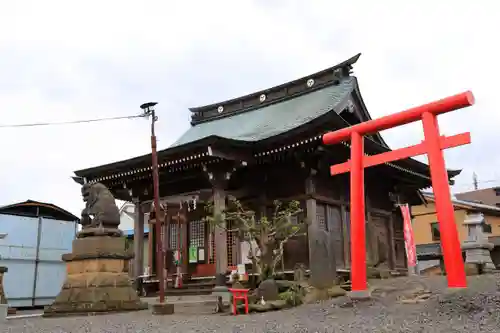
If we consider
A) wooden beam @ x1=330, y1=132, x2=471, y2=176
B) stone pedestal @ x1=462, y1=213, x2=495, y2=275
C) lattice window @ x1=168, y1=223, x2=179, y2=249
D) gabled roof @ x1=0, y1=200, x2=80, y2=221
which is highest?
gabled roof @ x1=0, y1=200, x2=80, y2=221

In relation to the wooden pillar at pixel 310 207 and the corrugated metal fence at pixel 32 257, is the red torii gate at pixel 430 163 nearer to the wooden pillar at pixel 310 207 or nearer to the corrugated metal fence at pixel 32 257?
the wooden pillar at pixel 310 207

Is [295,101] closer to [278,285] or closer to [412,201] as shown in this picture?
[412,201]

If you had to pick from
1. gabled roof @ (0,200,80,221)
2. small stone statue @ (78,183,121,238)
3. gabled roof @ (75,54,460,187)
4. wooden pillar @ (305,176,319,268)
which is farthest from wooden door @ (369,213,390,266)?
gabled roof @ (0,200,80,221)

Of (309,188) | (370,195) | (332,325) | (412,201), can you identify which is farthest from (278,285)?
(412,201)

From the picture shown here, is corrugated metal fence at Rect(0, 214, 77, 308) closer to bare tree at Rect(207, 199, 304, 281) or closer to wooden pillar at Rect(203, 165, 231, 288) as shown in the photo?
wooden pillar at Rect(203, 165, 231, 288)

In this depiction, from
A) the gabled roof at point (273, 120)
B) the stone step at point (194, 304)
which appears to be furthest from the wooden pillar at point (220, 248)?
the gabled roof at point (273, 120)

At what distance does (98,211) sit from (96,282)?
69.5 inches

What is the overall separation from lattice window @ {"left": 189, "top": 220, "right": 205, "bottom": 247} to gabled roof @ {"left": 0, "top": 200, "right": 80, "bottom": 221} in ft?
18.7

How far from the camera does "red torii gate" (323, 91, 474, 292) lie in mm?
8383

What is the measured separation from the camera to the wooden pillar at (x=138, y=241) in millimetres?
15750

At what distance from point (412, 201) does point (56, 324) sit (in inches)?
601

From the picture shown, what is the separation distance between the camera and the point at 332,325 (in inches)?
307

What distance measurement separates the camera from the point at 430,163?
9.00 m

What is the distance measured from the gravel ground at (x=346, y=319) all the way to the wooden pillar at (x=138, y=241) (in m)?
5.19
